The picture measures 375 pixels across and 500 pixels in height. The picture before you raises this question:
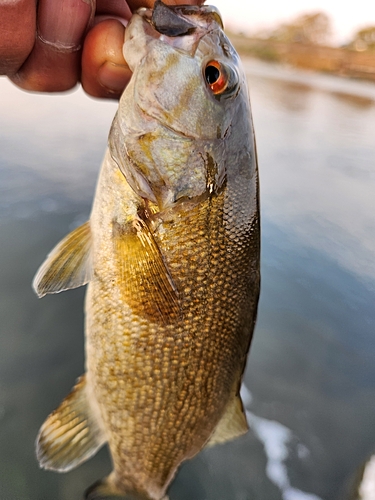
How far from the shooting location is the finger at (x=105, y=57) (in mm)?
1104

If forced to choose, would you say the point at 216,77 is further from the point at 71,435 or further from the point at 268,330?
the point at 268,330

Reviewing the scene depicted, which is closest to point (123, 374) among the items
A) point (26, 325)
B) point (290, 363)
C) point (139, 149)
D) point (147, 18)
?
point (139, 149)

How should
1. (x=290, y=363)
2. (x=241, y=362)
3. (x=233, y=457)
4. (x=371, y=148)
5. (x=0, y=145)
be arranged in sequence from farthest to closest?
(x=371, y=148) → (x=0, y=145) → (x=290, y=363) → (x=233, y=457) → (x=241, y=362)

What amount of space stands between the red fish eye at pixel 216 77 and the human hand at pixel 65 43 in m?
0.29

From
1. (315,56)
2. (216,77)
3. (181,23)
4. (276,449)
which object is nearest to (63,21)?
(181,23)

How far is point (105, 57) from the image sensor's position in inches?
44.3

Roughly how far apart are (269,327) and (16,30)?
2.54 meters

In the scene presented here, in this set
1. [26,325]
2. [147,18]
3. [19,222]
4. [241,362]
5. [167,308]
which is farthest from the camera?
[19,222]

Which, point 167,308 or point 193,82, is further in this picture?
point 167,308

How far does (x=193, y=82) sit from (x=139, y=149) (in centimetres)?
24

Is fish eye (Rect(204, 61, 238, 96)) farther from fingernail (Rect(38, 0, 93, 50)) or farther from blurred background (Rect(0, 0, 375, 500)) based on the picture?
blurred background (Rect(0, 0, 375, 500))

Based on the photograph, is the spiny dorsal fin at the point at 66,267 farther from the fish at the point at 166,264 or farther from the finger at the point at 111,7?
the finger at the point at 111,7

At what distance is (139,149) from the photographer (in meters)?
1.03

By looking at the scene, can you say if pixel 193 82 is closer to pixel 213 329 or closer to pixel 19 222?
pixel 213 329
